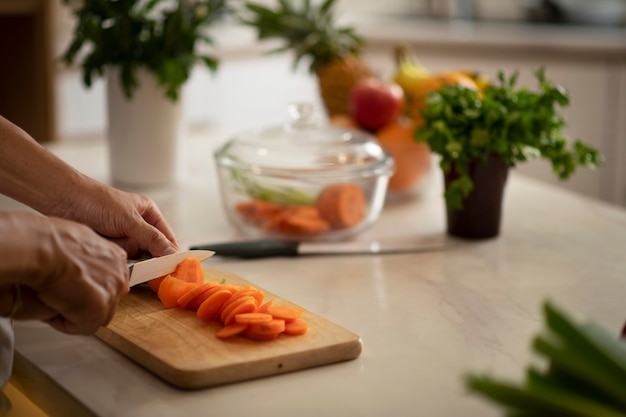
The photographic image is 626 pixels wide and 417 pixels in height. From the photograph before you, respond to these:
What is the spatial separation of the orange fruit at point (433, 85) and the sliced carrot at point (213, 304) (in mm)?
802

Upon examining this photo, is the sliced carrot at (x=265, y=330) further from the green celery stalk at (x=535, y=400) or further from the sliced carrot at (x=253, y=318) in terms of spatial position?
the green celery stalk at (x=535, y=400)

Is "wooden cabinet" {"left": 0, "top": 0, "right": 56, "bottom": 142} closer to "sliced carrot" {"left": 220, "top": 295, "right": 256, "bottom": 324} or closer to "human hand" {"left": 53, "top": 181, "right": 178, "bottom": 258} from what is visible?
"human hand" {"left": 53, "top": 181, "right": 178, "bottom": 258}

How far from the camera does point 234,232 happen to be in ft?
5.57

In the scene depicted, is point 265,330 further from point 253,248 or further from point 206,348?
point 253,248

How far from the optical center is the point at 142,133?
192 centimetres

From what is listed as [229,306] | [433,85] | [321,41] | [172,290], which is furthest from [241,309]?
[321,41]

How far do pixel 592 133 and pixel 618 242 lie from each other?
200 cm

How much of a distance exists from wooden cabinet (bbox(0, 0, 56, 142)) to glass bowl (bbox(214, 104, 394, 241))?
1741 mm

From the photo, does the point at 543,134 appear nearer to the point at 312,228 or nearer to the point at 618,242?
the point at 618,242

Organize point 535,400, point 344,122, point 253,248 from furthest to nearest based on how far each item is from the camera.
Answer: point 344,122, point 253,248, point 535,400

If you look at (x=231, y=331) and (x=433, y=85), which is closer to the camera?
(x=231, y=331)

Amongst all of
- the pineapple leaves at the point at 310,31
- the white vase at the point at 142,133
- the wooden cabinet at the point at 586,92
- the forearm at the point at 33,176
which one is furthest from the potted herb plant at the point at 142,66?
the wooden cabinet at the point at 586,92

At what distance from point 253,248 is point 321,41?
81 cm

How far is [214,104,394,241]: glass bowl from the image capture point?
1612 mm
